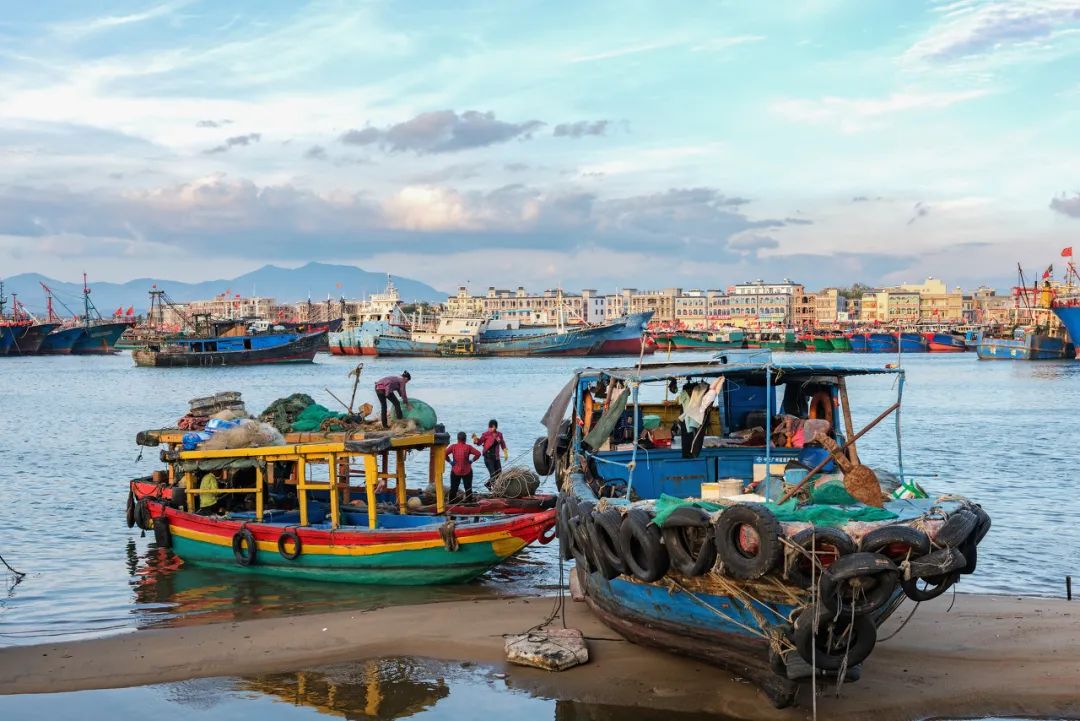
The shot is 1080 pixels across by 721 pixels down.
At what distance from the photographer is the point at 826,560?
7945 millimetres

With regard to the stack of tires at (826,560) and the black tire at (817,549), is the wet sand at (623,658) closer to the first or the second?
the stack of tires at (826,560)

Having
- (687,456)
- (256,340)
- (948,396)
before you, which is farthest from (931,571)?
(256,340)

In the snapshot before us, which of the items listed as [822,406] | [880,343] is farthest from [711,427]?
[880,343]

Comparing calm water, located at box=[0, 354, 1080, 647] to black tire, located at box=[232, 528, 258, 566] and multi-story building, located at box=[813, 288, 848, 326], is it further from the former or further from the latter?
multi-story building, located at box=[813, 288, 848, 326]

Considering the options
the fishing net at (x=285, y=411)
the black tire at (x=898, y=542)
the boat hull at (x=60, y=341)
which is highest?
the boat hull at (x=60, y=341)

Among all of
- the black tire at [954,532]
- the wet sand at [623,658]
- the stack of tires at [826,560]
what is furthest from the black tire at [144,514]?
the black tire at [954,532]

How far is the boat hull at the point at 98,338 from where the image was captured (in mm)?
114188

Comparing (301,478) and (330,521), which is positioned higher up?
(301,478)

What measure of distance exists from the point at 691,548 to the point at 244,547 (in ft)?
23.8

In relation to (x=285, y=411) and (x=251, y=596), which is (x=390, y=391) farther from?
(x=251, y=596)

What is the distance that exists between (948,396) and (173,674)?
1773 inches

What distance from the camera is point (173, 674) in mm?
10141

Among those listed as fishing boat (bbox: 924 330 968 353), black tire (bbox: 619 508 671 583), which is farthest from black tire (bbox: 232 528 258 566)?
fishing boat (bbox: 924 330 968 353)

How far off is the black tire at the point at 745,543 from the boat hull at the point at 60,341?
116m
